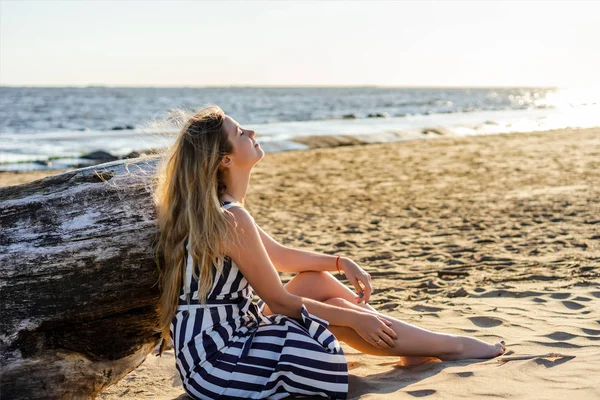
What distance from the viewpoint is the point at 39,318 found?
307cm

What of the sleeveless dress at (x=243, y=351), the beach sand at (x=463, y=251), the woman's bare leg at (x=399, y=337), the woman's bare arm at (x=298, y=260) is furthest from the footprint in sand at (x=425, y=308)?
the sleeveless dress at (x=243, y=351)

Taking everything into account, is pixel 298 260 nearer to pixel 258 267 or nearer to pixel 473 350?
pixel 258 267

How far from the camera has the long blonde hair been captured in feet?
10.1

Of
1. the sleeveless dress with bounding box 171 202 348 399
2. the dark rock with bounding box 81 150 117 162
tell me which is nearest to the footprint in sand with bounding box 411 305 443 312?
the sleeveless dress with bounding box 171 202 348 399

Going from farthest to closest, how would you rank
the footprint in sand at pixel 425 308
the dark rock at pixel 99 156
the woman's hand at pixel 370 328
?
the dark rock at pixel 99 156 → the footprint in sand at pixel 425 308 → the woman's hand at pixel 370 328

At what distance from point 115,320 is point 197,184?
82cm

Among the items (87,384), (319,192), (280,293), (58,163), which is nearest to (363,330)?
(280,293)

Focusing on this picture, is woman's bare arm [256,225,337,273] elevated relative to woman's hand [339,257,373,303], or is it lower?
elevated

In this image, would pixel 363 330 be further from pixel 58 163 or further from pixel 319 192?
pixel 58 163

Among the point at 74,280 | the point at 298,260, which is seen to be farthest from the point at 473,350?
the point at 74,280

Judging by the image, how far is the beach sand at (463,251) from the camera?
334 centimetres

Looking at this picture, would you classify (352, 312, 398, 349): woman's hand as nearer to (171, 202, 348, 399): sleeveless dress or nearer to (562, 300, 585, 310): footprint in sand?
(171, 202, 348, 399): sleeveless dress

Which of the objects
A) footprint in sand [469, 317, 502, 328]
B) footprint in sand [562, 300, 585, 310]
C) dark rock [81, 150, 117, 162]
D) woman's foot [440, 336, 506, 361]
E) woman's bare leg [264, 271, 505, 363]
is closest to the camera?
woman's bare leg [264, 271, 505, 363]

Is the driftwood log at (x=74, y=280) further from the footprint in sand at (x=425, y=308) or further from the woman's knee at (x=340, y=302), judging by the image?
the footprint in sand at (x=425, y=308)
